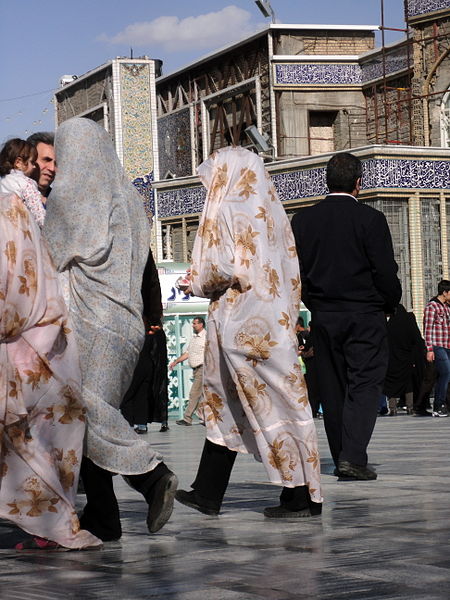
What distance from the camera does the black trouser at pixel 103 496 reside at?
14.8 feet

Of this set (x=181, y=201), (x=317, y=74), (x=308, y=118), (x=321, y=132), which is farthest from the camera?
(x=321, y=132)

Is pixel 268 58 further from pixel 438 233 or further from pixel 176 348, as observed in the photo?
pixel 176 348

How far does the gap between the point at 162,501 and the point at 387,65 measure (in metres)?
23.3

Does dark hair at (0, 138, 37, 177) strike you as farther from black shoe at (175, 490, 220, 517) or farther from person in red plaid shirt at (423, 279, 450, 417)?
person in red plaid shirt at (423, 279, 450, 417)

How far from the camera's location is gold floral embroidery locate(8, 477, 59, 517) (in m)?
4.30

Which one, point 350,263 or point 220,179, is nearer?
point 220,179

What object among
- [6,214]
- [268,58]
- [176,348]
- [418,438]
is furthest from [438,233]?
[6,214]

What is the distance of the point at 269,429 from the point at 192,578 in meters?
1.62

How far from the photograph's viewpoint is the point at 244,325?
5.27 m

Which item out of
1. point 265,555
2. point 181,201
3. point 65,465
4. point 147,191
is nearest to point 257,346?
point 65,465

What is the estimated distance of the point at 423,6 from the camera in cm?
2522

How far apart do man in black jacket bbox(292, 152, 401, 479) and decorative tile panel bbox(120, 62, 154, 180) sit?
23.4 metres

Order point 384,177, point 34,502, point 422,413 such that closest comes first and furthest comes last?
point 34,502, point 422,413, point 384,177

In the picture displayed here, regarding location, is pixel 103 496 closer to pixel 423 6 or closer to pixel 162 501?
pixel 162 501
